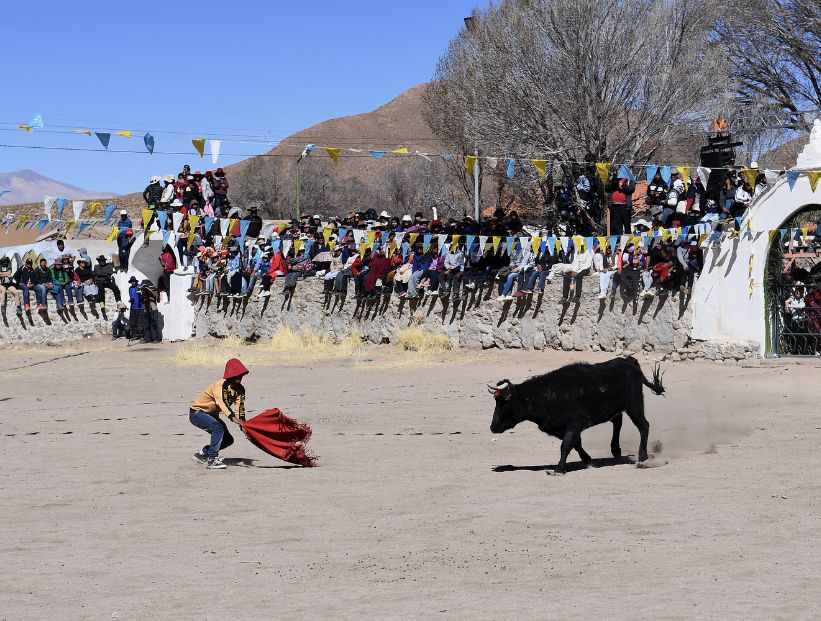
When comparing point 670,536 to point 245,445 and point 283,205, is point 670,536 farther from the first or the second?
point 283,205

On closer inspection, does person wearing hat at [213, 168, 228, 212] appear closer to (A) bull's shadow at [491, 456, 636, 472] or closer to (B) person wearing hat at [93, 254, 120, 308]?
(B) person wearing hat at [93, 254, 120, 308]

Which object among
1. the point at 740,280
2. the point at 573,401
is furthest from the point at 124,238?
the point at 573,401

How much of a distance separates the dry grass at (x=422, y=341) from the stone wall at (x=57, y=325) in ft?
41.0

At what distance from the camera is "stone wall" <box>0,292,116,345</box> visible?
37.4m

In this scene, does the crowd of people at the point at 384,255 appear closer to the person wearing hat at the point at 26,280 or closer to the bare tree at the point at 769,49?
the person wearing hat at the point at 26,280

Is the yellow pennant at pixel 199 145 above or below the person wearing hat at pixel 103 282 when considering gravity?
above

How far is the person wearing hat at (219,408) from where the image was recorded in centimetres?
1265

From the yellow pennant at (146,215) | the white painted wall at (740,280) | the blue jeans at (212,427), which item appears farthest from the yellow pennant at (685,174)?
the yellow pennant at (146,215)

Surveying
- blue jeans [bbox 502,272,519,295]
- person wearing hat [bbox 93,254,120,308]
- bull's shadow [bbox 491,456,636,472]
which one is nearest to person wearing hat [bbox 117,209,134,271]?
person wearing hat [bbox 93,254,120,308]

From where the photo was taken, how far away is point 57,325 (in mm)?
37500

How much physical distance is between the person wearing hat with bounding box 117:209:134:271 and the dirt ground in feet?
61.7

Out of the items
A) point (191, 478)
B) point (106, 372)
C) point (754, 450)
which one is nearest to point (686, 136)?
point (106, 372)

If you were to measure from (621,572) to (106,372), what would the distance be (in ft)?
68.4

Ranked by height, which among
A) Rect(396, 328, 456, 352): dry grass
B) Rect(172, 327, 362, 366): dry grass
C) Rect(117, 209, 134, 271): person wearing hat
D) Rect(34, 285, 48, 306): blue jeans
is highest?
Rect(117, 209, 134, 271): person wearing hat
